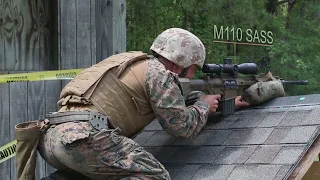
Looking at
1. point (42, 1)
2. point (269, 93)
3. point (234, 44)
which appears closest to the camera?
point (269, 93)

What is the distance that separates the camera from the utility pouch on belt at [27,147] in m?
3.51

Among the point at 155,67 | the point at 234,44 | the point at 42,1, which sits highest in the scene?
the point at 42,1

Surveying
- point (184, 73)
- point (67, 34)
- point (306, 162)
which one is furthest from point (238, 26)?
point (306, 162)

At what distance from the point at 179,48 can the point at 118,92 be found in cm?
52

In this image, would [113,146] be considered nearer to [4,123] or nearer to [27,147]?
[27,147]

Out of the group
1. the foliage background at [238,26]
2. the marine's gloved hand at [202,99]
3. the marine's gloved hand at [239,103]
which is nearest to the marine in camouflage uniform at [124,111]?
the marine's gloved hand at [202,99]

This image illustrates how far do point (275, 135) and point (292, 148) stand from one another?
0.26 m

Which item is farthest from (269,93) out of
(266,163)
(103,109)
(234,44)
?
(234,44)

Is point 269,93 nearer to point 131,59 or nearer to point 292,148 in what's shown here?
point 292,148

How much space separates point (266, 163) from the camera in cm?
352

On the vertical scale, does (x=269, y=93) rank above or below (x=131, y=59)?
below

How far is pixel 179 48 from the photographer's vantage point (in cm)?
379

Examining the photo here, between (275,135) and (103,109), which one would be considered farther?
(275,135)

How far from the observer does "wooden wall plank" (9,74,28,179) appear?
4.69 metres
